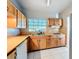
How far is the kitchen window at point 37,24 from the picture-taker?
323 inches

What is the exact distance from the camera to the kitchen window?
323 inches

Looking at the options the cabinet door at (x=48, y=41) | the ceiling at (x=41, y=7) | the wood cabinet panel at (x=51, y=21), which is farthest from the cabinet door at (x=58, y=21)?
the cabinet door at (x=48, y=41)

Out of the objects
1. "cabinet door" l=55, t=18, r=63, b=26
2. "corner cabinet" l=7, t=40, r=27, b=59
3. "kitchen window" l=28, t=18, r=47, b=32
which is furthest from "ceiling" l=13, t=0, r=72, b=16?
"corner cabinet" l=7, t=40, r=27, b=59

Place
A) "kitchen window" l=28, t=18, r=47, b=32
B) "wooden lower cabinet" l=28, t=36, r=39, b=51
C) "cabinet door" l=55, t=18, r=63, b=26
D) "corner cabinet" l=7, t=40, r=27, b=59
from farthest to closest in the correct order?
"cabinet door" l=55, t=18, r=63, b=26 → "kitchen window" l=28, t=18, r=47, b=32 → "wooden lower cabinet" l=28, t=36, r=39, b=51 → "corner cabinet" l=7, t=40, r=27, b=59

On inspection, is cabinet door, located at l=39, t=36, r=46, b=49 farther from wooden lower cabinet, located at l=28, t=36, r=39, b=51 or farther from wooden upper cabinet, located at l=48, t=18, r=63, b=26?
wooden upper cabinet, located at l=48, t=18, r=63, b=26

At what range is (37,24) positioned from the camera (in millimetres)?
8375

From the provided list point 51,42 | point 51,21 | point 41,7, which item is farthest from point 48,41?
point 41,7

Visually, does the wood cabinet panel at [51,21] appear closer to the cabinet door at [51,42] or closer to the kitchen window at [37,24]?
the kitchen window at [37,24]

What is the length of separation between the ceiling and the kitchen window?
0.41 m

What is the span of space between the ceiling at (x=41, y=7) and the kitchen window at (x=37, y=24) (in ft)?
1.34

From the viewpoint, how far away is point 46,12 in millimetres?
8445

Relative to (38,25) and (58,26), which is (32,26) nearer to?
(38,25)

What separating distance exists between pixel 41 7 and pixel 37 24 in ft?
4.21
